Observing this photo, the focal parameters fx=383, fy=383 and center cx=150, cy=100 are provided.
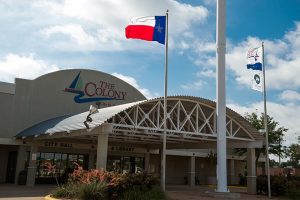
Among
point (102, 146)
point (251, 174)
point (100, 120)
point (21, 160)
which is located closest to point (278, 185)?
point (251, 174)

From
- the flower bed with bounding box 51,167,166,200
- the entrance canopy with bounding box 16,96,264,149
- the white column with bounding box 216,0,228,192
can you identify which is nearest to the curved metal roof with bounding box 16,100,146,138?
the entrance canopy with bounding box 16,96,264,149

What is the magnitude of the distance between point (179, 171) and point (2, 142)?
20.1 metres

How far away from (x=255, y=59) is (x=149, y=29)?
30.5 feet

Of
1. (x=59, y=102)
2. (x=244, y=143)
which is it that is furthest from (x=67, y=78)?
(x=244, y=143)

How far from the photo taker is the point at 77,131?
853 inches

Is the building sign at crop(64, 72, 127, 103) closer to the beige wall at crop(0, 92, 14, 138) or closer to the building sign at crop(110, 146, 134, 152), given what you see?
the building sign at crop(110, 146, 134, 152)

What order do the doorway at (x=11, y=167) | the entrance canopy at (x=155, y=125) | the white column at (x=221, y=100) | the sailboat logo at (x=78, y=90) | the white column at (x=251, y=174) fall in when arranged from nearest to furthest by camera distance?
the entrance canopy at (x=155, y=125) → the white column at (x=221, y=100) → the white column at (x=251, y=174) → the doorway at (x=11, y=167) → the sailboat logo at (x=78, y=90)

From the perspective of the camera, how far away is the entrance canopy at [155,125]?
68.8 ft

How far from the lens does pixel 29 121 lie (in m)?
30.8

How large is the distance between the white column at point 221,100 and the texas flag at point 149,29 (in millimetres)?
5048

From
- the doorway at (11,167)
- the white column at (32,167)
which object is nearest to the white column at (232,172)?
the white column at (32,167)

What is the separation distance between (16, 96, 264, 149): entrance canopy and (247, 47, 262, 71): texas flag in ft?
10.7

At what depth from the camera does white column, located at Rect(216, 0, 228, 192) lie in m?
22.3

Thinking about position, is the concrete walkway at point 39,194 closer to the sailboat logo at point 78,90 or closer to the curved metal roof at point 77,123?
the curved metal roof at point 77,123
